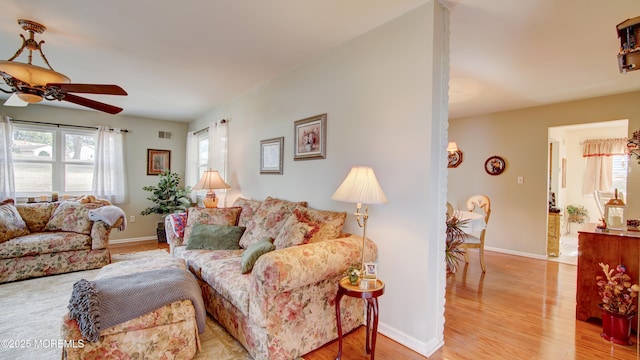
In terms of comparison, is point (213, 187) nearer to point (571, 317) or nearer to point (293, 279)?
point (293, 279)

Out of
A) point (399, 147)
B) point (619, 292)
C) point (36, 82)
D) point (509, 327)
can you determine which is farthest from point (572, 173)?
point (36, 82)

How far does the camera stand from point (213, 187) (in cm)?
423

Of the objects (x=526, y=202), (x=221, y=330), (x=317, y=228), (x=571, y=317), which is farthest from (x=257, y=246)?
(x=526, y=202)

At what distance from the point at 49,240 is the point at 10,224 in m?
0.48

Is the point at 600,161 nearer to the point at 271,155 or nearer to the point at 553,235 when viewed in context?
the point at 553,235

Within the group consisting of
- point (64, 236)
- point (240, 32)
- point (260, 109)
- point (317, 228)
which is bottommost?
point (64, 236)

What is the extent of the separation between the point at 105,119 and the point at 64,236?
107 inches

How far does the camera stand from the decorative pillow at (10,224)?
11.2 feet

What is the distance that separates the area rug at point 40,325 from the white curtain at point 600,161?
7.61 meters

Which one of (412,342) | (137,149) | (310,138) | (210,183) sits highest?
(137,149)

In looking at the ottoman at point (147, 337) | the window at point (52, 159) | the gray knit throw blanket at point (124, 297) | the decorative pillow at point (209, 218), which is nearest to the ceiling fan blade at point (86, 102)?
the decorative pillow at point (209, 218)

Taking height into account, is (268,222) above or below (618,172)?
below

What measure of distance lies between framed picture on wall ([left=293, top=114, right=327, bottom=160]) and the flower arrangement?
8.43 ft

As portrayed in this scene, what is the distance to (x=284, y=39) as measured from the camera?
2.64m
